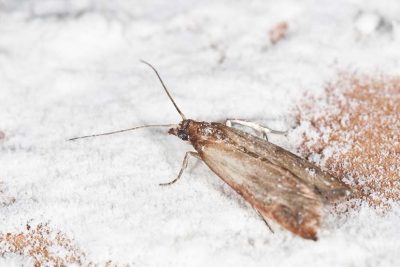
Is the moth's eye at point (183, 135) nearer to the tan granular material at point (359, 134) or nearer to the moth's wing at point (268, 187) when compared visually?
the moth's wing at point (268, 187)

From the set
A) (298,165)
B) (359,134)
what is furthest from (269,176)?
(359,134)

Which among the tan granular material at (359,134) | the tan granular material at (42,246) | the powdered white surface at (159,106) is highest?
the tan granular material at (359,134)

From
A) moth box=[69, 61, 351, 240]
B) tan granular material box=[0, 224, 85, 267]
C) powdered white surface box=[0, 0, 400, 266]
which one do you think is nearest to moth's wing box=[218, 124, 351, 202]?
moth box=[69, 61, 351, 240]

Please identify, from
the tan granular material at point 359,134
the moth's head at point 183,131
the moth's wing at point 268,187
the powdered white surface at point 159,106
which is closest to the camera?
the moth's wing at point 268,187

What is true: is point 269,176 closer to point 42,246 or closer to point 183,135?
point 183,135

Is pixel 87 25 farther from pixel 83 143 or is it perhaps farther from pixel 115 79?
pixel 83 143

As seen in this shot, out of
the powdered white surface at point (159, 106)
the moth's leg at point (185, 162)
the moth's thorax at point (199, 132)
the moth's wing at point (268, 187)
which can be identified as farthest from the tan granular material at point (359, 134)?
the moth's leg at point (185, 162)

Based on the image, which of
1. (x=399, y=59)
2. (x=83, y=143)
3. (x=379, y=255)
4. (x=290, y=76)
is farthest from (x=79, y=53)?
(x=379, y=255)

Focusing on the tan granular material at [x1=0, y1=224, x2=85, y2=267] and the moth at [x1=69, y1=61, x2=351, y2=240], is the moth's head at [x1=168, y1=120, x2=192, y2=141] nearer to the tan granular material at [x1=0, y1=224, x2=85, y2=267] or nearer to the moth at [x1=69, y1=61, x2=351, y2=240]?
the moth at [x1=69, y1=61, x2=351, y2=240]
